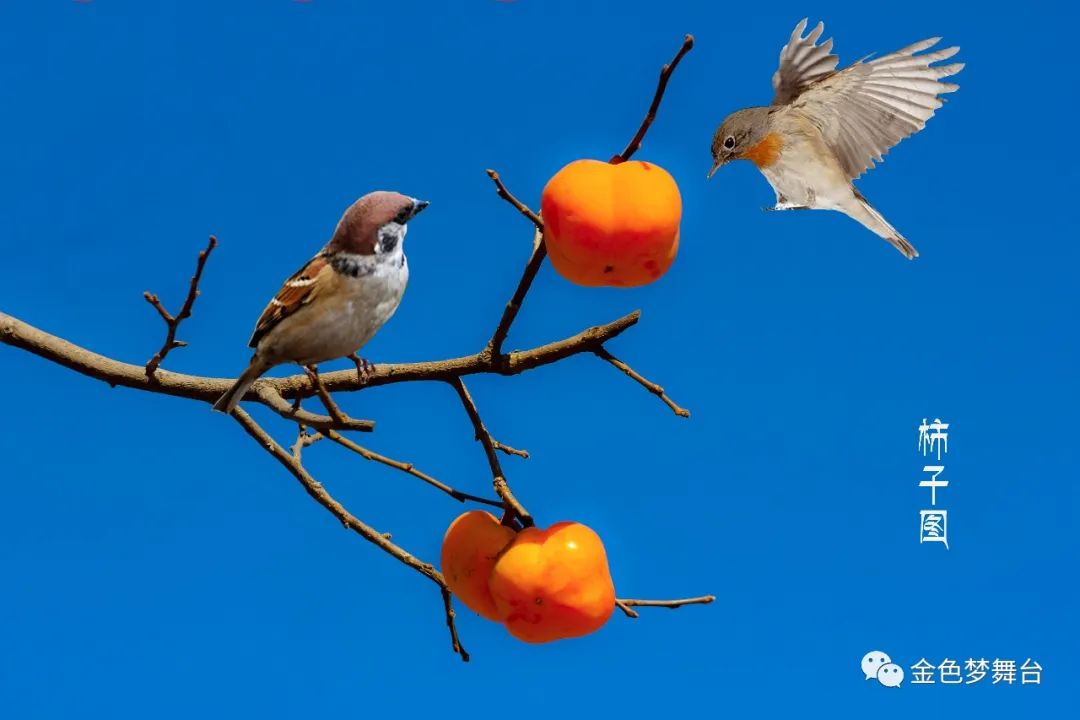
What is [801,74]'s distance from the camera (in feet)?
11.0

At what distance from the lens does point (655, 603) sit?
3342 mm

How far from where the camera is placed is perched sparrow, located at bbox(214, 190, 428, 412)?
8.43 feet

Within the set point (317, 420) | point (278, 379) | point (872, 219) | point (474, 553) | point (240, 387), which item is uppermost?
point (872, 219)

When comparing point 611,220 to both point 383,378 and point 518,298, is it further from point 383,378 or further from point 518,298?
point 383,378

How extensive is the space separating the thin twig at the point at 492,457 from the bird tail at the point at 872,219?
1.25m

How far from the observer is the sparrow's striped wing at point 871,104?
132 inches

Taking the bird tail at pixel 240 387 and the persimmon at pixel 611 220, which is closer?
the persimmon at pixel 611 220

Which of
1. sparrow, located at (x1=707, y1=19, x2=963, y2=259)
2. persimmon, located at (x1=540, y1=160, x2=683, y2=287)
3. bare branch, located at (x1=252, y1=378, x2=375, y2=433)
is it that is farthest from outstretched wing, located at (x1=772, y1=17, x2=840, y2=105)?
bare branch, located at (x1=252, y1=378, x2=375, y2=433)

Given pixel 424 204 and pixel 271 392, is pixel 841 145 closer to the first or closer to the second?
pixel 424 204

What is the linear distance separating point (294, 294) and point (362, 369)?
46 centimetres

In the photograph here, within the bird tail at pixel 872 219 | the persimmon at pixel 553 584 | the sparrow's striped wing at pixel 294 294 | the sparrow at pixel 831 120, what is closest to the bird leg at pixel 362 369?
the sparrow's striped wing at pixel 294 294

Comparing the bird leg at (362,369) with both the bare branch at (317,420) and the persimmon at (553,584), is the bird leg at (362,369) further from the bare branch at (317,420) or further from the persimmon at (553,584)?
the persimmon at (553,584)

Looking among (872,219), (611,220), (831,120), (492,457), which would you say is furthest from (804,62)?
(492,457)

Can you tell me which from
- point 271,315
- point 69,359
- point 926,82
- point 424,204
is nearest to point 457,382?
point 271,315
